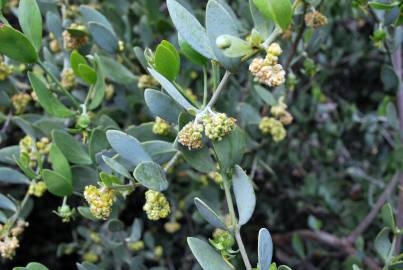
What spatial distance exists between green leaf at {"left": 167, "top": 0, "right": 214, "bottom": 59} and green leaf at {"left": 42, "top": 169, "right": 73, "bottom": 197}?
1.17ft

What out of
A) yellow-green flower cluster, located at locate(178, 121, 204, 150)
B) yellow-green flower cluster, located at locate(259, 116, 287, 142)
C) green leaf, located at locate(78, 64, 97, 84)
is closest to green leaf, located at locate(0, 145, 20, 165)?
green leaf, located at locate(78, 64, 97, 84)

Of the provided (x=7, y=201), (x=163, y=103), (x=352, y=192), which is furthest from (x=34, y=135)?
(x=352, y=192)

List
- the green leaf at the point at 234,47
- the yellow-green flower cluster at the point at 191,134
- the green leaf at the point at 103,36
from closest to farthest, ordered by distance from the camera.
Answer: the green leaf at the point at 234,47
the yellow-green flower cluster at the point at 191,134
the green leaf at the point at 103,36

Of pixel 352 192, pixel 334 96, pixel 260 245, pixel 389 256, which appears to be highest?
pixel 260 245

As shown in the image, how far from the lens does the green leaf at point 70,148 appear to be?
106 centimetres

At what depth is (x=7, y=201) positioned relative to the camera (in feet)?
3.76

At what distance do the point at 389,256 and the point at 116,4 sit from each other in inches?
38.1

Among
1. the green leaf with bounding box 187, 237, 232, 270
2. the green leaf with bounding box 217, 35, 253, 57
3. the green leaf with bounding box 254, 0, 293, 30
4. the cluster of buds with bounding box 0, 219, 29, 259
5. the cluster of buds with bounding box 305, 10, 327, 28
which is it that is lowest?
the cluster of buds with bounding box 0, 219, 29, 259

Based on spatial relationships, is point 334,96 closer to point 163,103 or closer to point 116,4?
point 116,4

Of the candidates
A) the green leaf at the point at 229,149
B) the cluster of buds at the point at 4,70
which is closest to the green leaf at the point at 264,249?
the green leaf at the point at 229,149

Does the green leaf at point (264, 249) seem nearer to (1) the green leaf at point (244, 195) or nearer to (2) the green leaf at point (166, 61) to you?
(1) the green leaf at point (244, 195)

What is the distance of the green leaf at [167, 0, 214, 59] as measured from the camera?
83cm

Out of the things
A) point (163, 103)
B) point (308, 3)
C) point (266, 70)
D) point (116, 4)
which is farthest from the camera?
point (116, 4)

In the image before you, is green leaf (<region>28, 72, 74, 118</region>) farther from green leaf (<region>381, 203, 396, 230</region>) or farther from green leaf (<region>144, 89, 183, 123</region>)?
green leaf (<region>381, 203, 396, 230</region>)
